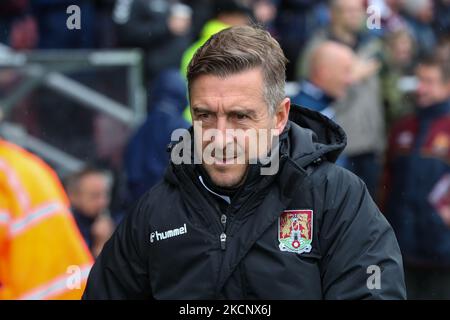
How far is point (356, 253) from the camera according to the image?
3182mm

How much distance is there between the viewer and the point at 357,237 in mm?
3188

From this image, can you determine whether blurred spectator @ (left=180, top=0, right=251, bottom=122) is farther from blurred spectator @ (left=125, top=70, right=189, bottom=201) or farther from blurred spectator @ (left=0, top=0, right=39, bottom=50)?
blurred spectator @ (left=0, top=0, right=39, bottom=50)

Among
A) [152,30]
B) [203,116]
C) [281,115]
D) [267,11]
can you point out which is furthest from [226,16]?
[203,116]

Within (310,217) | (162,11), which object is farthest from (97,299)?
(162,11)

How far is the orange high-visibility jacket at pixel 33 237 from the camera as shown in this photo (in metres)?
4.11

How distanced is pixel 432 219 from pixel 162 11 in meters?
3.16

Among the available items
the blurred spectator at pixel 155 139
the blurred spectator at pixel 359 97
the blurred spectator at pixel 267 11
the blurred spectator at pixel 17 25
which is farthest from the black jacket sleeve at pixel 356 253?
the blurred spectator at pixel 267 11

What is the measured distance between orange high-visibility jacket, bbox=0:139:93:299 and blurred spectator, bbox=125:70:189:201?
111 inches

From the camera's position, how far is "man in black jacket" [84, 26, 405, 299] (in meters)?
3.16

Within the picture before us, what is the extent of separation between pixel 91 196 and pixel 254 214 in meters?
4.12

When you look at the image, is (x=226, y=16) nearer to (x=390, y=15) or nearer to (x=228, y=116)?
(x=390, y=15)

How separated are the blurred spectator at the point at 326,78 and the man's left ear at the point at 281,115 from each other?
3.24m

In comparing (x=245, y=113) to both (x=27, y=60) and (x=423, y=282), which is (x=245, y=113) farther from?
(x=27, y=60)

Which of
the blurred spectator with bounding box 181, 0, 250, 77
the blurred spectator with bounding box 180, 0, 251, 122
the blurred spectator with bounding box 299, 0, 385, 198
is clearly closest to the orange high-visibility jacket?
the blurred spectator with bounding box 299, 0, 385, 198
